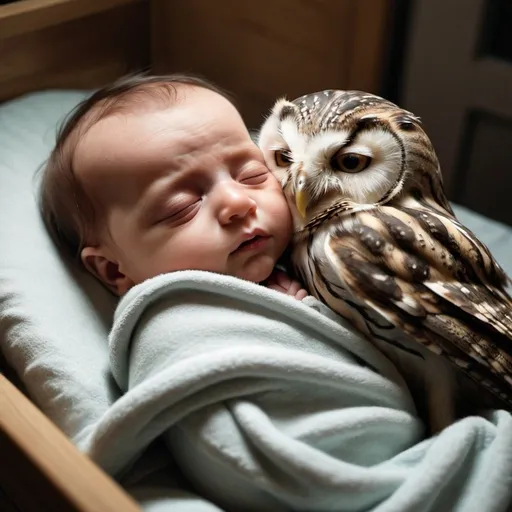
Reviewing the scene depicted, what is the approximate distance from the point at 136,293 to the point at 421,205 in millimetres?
306

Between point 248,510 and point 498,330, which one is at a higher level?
point 498,330

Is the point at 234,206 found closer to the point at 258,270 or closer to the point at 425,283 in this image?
the point at 258,270

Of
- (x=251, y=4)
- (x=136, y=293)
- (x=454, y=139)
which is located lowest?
(x=454, y=139)

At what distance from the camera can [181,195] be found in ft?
2.66

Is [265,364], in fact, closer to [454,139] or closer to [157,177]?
[157,177]

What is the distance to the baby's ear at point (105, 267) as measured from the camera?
88 cm

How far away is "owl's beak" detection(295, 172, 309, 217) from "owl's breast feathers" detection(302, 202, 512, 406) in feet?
0.12

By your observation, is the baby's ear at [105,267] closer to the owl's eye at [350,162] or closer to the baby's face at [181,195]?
the baby's face at [181,195]

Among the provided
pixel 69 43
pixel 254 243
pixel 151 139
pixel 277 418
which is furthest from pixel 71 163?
pixel 69 43

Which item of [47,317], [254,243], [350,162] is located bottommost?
[47,317]

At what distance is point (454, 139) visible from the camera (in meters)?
1.46

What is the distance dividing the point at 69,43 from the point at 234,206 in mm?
693

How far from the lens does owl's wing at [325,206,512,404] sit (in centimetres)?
69

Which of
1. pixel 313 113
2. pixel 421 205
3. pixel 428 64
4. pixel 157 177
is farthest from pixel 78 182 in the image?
pixel 428 64
